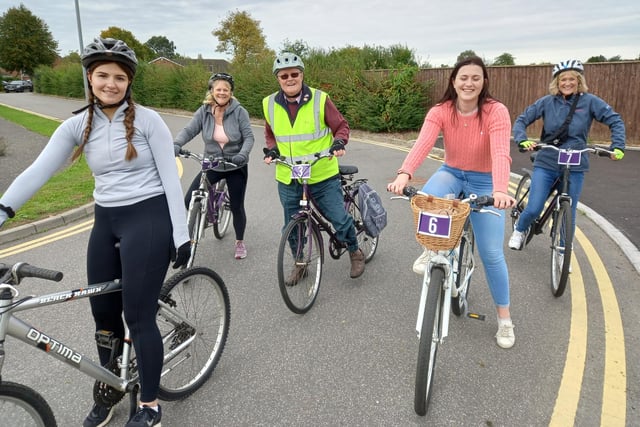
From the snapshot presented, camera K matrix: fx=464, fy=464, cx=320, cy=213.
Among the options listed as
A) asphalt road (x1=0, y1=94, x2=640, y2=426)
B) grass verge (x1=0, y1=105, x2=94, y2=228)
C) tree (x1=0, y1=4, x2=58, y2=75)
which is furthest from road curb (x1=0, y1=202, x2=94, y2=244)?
tree (x1=0, y1=4, x2=58, y2=75)

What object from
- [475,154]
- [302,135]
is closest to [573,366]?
[475,154]

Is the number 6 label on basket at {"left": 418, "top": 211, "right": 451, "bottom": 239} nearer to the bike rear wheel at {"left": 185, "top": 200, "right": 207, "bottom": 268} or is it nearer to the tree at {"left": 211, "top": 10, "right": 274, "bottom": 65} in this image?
the bike rear wheel at {"left": 185, "top": 200, "right": 207, "bottom": 268}

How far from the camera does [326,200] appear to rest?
419 centimetres

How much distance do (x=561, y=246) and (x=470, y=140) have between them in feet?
5.66

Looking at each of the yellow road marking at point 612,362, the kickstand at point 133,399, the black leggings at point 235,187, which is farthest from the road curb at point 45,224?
the yellow road marking at point 612,362

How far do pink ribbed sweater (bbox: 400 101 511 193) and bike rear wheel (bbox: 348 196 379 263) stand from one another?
1585 mm

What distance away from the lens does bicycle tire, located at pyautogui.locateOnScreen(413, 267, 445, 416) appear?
2482mm

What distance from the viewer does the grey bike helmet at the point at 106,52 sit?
220 centimetres

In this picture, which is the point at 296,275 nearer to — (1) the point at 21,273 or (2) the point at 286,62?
(2) the point at 286,62

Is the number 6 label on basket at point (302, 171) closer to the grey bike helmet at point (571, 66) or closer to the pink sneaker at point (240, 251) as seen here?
the pink sneaker at point (240, 251)

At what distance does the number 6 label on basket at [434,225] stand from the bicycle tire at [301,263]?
1429 millimetres

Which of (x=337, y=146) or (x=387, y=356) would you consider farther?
(x=337, y=146)

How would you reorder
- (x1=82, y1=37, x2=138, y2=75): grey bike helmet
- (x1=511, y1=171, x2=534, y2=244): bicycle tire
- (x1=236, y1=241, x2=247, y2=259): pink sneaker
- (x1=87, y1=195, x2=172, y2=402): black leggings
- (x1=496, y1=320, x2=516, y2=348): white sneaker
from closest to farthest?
(x1=82, y1=37, x2=138, y2=75): grey bike helmet → (x1=87, y1=195, x2=172, y2=402): black leggings → (x1=496, y1=320, x2=516, y2=348): white sneaker → (x1=236, y1=241, x2=247, y2=259): pink sneaker → (x1=511, y1=171, x2=534, y2=244): bicycle tire

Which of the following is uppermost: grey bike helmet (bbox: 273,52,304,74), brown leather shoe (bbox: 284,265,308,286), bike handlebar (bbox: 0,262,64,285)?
grey bike helmet (bbox: 273,52,304,74)
